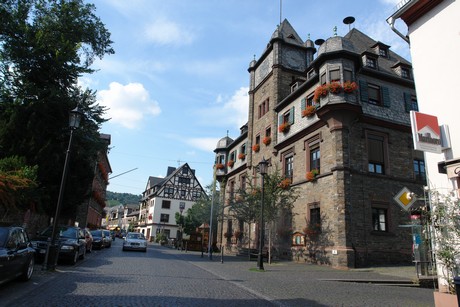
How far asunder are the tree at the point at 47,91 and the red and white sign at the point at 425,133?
17138 mm

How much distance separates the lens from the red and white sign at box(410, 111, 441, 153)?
7750 millimetres

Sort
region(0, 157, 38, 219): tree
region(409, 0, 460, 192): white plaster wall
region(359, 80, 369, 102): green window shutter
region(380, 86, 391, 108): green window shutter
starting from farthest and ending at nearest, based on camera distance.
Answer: region(380, 86, 391, 108): green window shutter < region(359, 80, 369, 102): green window shutter < region(0, 157, 38, 219): tree < region(409, 0, 460, 192): white plaster wall

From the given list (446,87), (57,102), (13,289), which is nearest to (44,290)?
(13,289)

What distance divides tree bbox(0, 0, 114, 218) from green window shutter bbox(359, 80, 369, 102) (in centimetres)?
1742

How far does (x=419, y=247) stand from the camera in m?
13.5

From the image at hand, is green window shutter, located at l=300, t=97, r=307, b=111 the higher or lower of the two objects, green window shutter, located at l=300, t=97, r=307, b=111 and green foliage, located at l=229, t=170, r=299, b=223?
the higher

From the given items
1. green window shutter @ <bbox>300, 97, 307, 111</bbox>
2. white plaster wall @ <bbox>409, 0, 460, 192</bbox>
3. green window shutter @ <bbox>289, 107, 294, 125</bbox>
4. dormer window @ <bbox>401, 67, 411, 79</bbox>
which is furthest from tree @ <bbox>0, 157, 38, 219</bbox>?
dormer window @ <bbox>401, 67, 411, 79</bbox>

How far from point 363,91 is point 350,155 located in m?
4.52

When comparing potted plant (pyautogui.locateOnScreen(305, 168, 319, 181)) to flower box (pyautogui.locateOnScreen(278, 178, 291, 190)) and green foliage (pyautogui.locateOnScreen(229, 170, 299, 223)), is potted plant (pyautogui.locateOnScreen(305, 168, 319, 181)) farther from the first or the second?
flower box (pyautogui.locateOnScreen(278, 178, 291, 190))

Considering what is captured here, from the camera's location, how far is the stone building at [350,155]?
1886cm

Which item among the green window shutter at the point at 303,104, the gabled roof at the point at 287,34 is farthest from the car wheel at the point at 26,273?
the gabled roof at the point at 287,34

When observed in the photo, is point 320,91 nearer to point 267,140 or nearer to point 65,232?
point 267,140

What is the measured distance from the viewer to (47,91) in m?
20.0

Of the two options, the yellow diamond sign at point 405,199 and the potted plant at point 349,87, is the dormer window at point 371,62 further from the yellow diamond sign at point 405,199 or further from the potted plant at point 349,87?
the yellow diamond sign at point 405,199
